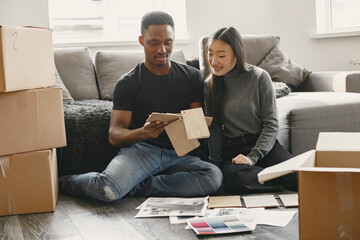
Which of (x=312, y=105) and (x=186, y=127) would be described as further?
(x=312, y=105)

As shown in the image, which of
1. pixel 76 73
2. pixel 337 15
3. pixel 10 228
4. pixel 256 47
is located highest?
pixel 337 15

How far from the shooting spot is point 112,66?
11.5 ft

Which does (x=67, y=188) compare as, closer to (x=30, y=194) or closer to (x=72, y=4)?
(x=30, y=194)

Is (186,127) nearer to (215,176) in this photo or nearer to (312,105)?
(215,176)

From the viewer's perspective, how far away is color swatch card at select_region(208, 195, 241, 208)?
2.20 metres

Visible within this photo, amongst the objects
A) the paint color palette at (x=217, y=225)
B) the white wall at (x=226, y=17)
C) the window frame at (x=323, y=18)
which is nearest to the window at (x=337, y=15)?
the window frame at (x=323, y=18)

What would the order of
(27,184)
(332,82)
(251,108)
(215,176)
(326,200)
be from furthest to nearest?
(332,82) < (251,108) < (215,176) < (27,184) < (326,200)

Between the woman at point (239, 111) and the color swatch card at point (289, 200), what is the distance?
5.1 inches

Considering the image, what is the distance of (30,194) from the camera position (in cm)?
228

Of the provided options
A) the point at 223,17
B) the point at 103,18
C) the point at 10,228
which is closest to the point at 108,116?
the point at 10,228

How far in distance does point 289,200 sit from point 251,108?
53 cm

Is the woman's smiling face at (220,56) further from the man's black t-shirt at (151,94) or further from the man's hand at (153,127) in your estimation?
the man's hand at (153,127)

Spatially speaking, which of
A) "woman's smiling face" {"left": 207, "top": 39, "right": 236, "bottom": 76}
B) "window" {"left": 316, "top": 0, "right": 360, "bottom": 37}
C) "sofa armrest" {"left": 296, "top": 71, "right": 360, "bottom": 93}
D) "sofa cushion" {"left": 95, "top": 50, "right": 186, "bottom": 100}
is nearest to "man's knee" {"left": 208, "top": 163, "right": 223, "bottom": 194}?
"woman's smiling face" {"left": 207, "top": 39, "right": 236, "bottom": 76}

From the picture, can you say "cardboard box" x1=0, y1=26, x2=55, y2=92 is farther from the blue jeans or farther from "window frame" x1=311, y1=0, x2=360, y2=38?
"window frame" x1=311, y1=0, x2=360, y2=38
